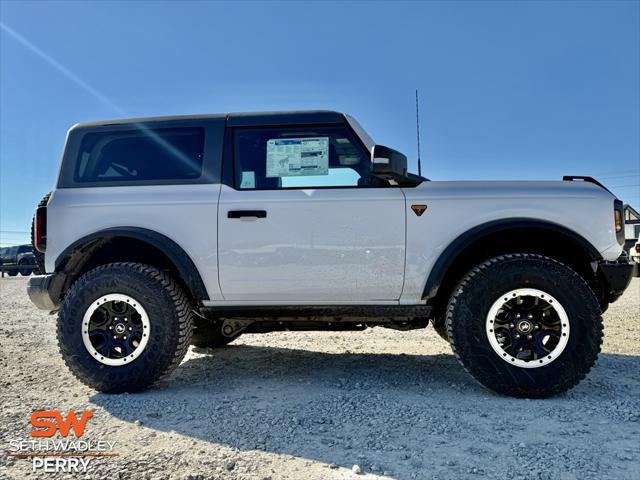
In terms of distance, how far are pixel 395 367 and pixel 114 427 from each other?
89.5 inches

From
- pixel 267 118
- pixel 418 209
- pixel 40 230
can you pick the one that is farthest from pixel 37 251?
pixel 418 209

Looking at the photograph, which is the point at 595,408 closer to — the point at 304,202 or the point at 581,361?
the point at 581,361

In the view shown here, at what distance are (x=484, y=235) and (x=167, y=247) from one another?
2311 mm

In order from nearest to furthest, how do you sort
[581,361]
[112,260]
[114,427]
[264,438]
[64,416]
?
[264,438], [114,427], [64,416], [581,361], [112,260]

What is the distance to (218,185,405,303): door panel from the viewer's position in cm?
315

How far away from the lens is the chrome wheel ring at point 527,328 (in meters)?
3.00

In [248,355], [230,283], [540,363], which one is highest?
[230,283]

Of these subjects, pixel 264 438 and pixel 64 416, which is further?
pixel 64 416

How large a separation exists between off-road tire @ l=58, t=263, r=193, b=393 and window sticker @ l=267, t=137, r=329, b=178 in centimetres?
121

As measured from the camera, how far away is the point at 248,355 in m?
4.43

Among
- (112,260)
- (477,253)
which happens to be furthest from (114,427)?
(477,253)

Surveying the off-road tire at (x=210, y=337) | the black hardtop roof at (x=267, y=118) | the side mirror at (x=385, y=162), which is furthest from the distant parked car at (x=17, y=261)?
the side mirror at (x=385, y=162)

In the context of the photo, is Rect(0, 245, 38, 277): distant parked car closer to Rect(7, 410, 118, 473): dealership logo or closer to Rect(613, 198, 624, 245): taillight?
Rect(7, 410, 118, 473): dealership logo

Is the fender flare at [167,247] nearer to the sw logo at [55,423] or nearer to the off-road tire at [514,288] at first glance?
the sw logo at [55,423]
